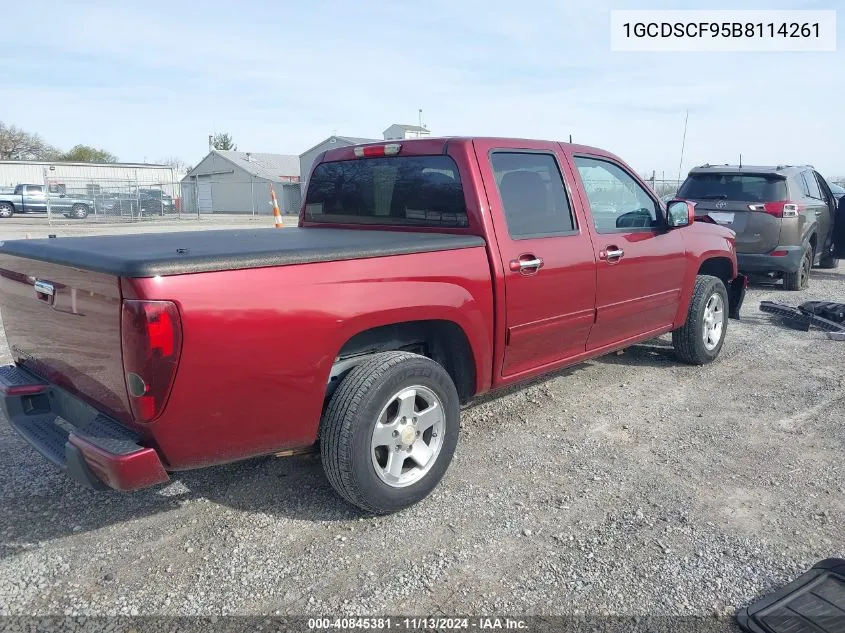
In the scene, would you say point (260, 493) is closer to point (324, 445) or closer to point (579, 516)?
point (324, 445)

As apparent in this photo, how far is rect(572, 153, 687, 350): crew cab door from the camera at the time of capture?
4.40 metres

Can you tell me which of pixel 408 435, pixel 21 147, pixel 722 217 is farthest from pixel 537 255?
pixel 21 147

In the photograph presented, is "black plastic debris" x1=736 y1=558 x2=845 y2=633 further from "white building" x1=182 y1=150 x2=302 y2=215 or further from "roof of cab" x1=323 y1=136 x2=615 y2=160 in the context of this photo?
"white building" x1=182 y1=150 x2=302 y2=215

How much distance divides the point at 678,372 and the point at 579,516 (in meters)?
2.78

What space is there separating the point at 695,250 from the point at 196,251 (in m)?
4.13

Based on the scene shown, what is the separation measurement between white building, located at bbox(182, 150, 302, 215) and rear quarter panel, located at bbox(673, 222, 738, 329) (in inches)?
1460

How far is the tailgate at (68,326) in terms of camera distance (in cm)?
252

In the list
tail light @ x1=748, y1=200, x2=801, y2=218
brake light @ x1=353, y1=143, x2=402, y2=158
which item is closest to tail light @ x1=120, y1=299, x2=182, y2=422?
brake light @ x1=353, y1=143, x2=402, y2=158

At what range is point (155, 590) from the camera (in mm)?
2666

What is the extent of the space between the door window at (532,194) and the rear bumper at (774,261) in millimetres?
5445

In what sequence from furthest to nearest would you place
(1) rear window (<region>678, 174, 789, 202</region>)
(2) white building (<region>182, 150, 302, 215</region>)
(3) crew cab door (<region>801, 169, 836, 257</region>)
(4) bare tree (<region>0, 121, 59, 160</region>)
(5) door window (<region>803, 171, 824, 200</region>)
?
(4) bare tree (<region>0, 121, 59, 160</region>)
(2) white building (<region>182, 150, 302, 215</region>)
(5) door window (<region>803, 171, 824, 200</region>)
(3) crew cab door (<region>801, 169, 836, 257</region>)
(1) rear window (<region>678, 174, 789, 202</region>)

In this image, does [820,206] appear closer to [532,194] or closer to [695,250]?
Result: [695,250]

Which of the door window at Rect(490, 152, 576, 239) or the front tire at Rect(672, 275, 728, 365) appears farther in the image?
the front tire at Rect(672, 275, 728, 365)

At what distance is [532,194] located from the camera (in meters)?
4.02
